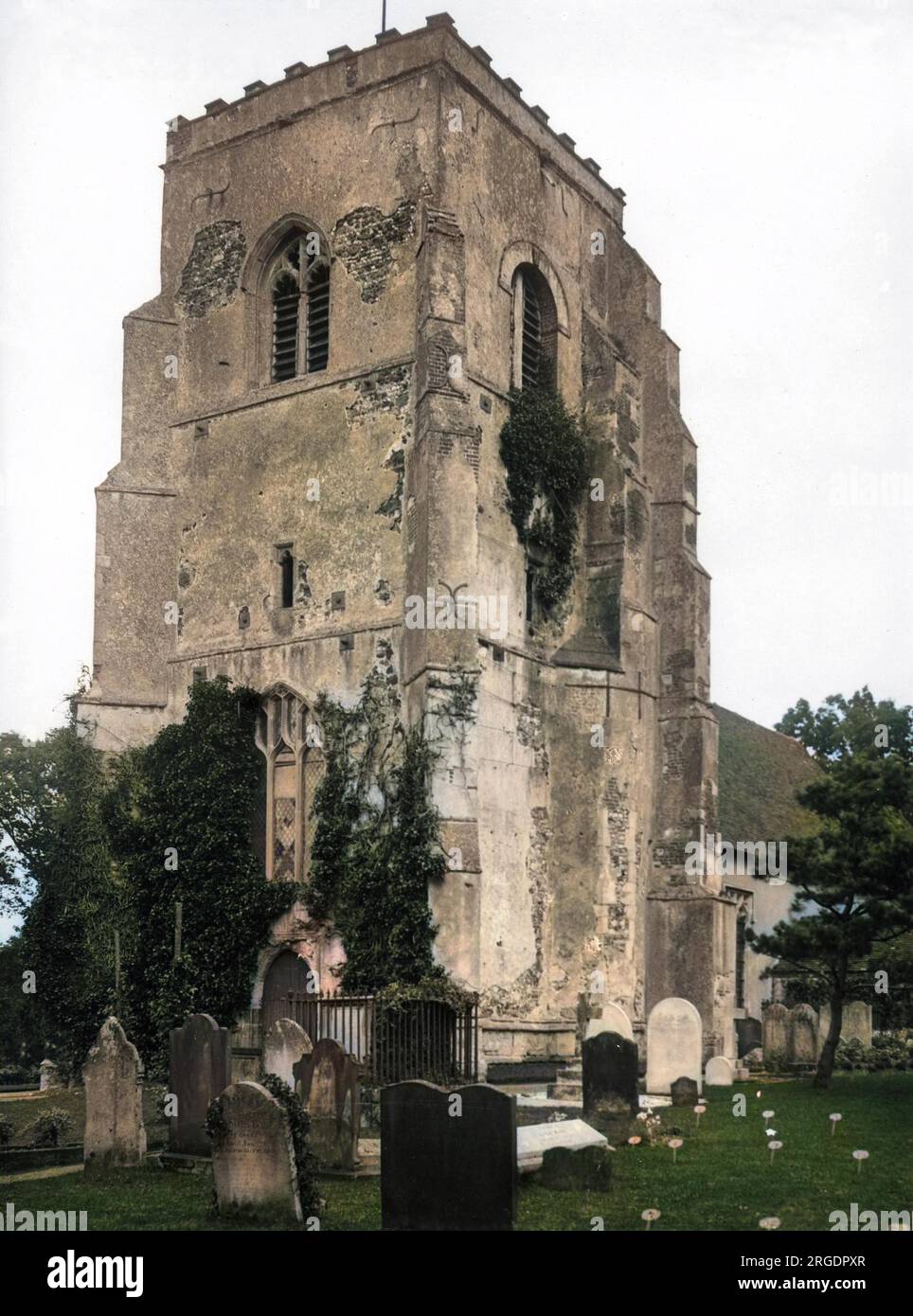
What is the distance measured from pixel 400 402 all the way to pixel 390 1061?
12338mm

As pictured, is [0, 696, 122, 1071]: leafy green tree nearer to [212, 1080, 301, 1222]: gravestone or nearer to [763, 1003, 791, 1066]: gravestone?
[763, 1003, 791, 1066]: gravestone

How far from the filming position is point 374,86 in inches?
1207

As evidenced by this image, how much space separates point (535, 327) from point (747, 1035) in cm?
1686

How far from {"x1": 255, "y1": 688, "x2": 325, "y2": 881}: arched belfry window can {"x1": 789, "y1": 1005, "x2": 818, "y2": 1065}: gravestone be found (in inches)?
452

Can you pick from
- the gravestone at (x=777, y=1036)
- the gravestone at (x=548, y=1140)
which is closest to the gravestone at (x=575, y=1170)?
the gravestone at (x=548, y=1140)

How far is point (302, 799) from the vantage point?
95.3ft

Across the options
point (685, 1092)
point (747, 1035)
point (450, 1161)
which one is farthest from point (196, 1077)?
point (747, 1035)

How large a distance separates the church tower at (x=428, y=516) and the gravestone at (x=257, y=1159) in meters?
12.9

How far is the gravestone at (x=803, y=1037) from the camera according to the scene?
33.4 metres

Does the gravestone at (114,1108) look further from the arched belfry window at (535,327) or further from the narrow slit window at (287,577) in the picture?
the arched belfry window at (535,327)

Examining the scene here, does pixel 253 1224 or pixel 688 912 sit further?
pixel 688 912

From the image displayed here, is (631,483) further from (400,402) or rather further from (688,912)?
(688,912)

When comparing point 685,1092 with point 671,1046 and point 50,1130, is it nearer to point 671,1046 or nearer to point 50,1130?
point 671,1046
